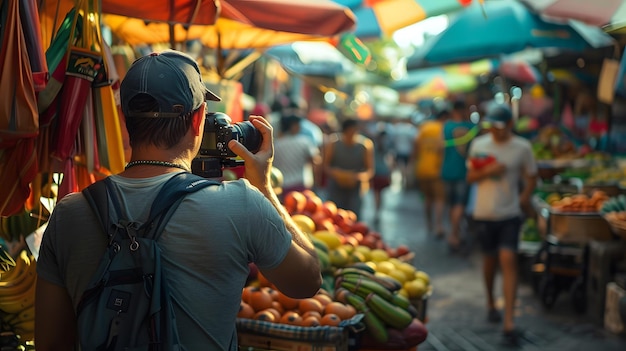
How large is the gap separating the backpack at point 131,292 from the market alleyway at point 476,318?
470 centimetres

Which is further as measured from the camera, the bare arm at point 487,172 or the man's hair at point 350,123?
the man's hair at point 350,123

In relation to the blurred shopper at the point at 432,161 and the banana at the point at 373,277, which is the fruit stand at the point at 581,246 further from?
the blurred shopper at the point at 432,161

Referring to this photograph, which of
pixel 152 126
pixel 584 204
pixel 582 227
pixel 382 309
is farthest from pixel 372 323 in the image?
pixel 584 204

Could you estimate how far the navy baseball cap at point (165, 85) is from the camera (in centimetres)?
246

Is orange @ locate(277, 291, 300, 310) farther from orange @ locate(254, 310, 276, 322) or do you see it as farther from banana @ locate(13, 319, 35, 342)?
banana @ locate(13, 319, 35, 342)

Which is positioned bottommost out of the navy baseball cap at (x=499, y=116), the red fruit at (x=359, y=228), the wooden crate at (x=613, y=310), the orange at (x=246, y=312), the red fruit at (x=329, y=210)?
the wooden crate at (x=613, y=310)

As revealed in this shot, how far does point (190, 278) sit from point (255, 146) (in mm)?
596

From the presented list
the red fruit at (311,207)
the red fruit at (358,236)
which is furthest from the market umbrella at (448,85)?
the red fruit at (358,236)

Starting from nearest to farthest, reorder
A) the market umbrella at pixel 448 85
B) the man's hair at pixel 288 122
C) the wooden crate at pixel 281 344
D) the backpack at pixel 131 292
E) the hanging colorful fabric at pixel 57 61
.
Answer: the backpack at pixel 131 292
the hanging colorful fabric at pixel 57 61
the wooden crate at pixel 281 344
the man's hair at pixel 288 122
the market umbrella at pixel 448 85

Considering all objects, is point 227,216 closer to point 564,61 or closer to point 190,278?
point 190,278

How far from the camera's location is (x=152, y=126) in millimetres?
2486

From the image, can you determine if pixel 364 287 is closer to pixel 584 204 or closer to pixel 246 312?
pixel 246 312

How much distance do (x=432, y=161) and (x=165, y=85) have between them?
10657 millimetres

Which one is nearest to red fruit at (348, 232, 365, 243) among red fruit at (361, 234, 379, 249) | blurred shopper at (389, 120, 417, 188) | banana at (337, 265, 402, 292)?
red fruit at (361, 234, 379, 249)
